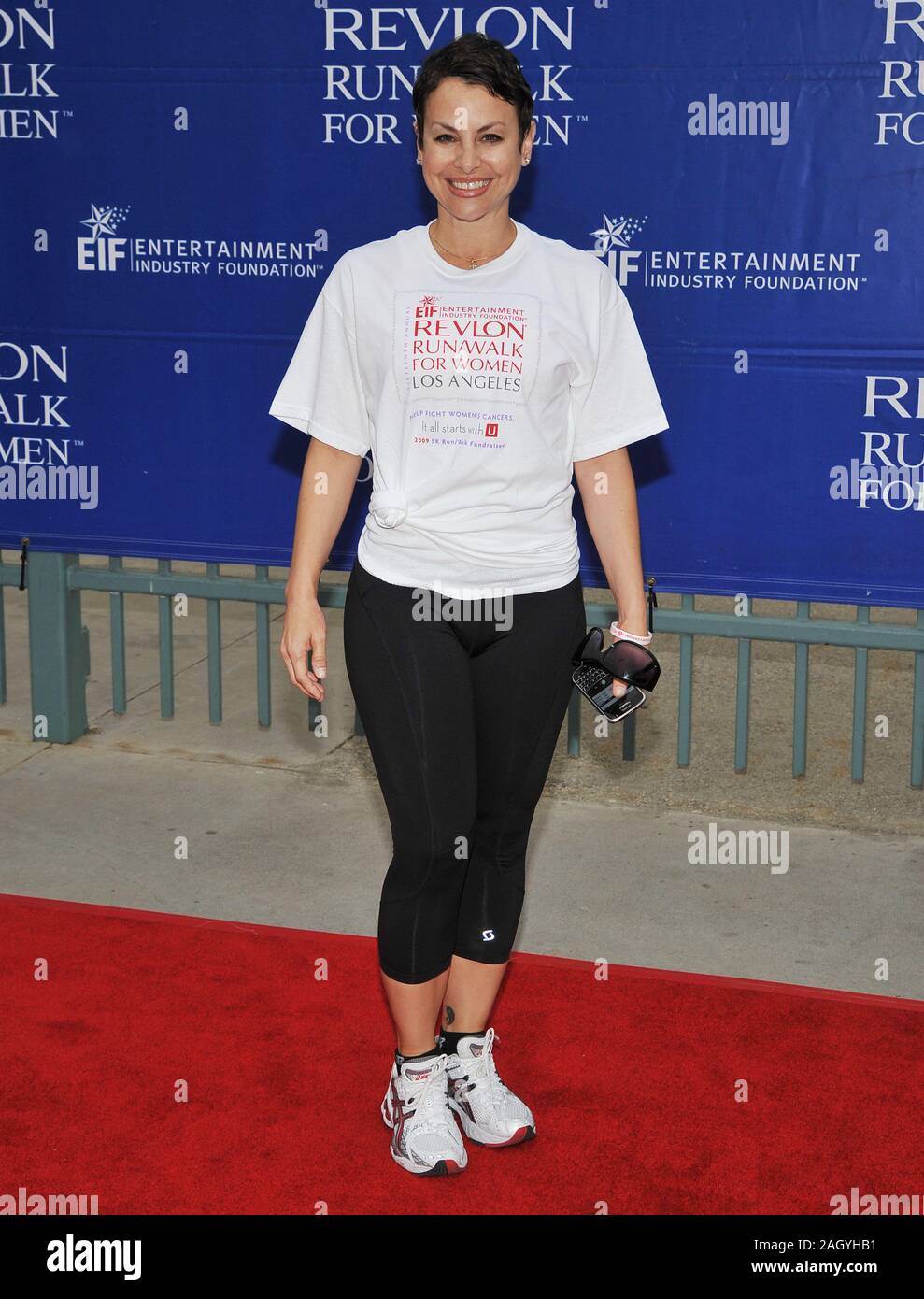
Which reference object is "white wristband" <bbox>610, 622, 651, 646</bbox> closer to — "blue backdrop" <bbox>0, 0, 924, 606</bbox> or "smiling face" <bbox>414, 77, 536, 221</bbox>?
"smiling face" <bbox>414, 77, 536, 221</bbox>

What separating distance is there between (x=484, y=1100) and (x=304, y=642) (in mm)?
1024

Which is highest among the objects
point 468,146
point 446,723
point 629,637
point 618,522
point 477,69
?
point 477,69

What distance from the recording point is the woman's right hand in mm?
3066

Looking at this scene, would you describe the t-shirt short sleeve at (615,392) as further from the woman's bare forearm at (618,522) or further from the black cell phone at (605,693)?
the black cell phone at (605,693)

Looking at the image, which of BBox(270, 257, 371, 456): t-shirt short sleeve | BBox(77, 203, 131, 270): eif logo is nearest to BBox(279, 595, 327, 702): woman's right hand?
BBox(270, 257, 371, 456): t-shirt short sleeve

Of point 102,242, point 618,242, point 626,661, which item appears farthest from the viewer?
point 102,242

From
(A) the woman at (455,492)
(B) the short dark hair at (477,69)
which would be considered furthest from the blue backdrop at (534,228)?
(B) the short dark hair at (477,69)

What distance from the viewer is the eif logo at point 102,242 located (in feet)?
17.5

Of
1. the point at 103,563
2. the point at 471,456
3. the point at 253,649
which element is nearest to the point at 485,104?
the point at 471,456

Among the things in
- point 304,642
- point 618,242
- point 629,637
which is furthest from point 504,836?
point 618,242

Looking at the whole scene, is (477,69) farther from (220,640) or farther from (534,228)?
(220,640)

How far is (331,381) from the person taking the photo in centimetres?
305

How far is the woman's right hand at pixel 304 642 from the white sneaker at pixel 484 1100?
839 mm

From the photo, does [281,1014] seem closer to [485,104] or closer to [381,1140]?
[381,1140]
